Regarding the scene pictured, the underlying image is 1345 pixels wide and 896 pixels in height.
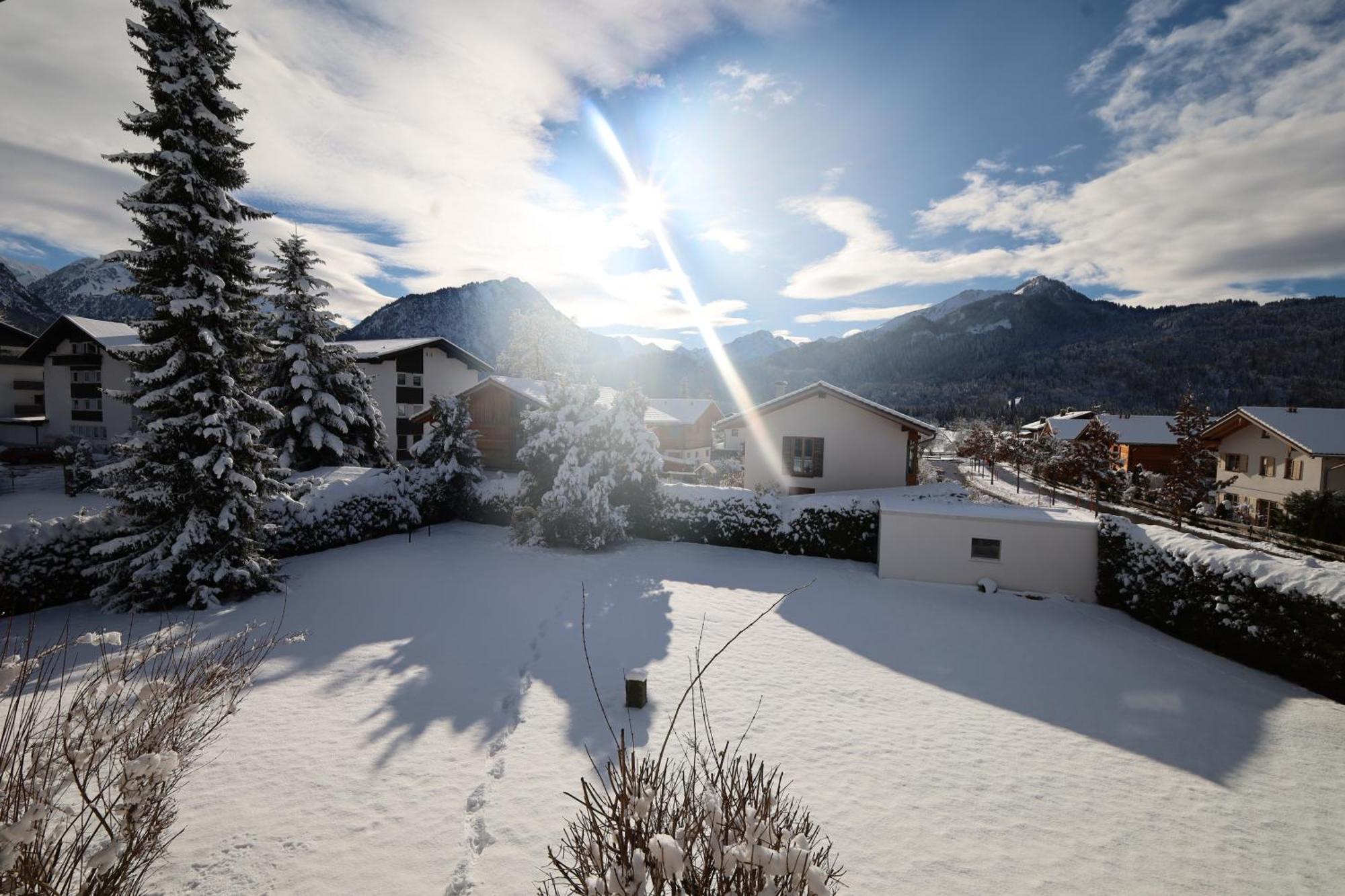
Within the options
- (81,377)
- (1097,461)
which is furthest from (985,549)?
(81,377)

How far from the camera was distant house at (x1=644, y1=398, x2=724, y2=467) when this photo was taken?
4450 centimetres

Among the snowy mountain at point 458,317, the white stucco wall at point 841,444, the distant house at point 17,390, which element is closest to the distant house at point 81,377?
the distant house at point 17,390

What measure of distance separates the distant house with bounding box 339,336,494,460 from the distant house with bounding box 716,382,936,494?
2054 centimetres

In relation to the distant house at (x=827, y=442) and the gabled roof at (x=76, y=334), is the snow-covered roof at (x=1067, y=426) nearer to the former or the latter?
the distant house at (x=827, y=442)

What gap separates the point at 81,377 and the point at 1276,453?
7181 centimetres

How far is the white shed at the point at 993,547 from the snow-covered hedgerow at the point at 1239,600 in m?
0.88

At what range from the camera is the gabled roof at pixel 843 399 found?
22562 millimetres

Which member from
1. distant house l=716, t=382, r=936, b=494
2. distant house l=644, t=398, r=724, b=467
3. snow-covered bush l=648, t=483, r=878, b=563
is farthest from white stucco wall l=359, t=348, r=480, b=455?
distant house l=716, t=382, r=936, b=494

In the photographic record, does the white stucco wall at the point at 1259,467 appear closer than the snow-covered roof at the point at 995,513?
No

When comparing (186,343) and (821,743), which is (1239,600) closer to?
(821,743)

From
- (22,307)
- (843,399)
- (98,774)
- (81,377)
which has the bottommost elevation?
(98,774)

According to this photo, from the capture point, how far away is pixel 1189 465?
2833 cm

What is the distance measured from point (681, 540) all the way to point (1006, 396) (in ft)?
522

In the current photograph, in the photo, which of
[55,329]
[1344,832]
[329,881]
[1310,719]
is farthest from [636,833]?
[55,329]
